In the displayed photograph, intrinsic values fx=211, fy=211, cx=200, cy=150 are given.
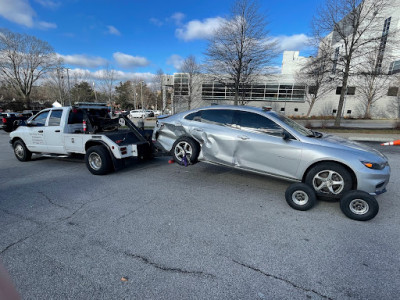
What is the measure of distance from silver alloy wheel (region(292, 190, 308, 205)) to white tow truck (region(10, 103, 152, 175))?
3939 mm

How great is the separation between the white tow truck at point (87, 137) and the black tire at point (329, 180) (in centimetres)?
418

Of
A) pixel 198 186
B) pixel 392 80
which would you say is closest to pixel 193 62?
pixel 198 186

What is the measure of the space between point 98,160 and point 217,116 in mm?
3319

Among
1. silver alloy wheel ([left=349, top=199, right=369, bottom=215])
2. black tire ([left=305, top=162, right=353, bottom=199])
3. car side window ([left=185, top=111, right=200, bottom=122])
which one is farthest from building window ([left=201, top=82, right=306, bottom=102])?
silver alloy wheel ([left=349, top=199, right=369, bottom=215])

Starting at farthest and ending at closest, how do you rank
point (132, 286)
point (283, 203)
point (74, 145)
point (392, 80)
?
point (392, 80), point (74, 145), point (283, 203), point (132, 286)

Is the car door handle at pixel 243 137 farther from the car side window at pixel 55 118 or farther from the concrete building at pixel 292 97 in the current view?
the concrete building at pixel 292 97

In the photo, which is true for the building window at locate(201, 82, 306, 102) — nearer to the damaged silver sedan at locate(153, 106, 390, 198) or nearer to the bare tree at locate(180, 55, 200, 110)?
the bare tree at locate(180, 55, 200, 110)

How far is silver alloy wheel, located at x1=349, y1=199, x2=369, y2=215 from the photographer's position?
11.0 ft

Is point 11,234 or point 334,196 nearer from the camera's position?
point 11,234

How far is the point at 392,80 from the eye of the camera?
33438 mm

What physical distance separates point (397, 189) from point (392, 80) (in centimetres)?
Answer: 4061

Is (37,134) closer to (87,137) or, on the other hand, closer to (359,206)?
(87,137)

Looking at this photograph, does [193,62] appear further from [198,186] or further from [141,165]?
[198,186]

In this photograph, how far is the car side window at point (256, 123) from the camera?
4.09m
